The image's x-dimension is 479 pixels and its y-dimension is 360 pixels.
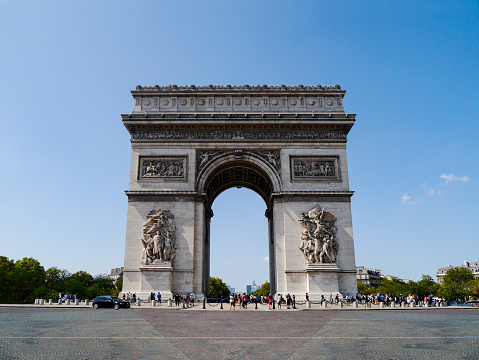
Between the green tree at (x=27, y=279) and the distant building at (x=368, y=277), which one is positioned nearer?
the green tree at (x=27, y=279)

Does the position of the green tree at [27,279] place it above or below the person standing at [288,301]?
above

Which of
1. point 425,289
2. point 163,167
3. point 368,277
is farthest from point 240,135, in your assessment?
point 368,277

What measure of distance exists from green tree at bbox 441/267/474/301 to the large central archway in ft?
189

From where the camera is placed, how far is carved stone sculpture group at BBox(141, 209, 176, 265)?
29.7 m

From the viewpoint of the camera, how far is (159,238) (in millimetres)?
29953

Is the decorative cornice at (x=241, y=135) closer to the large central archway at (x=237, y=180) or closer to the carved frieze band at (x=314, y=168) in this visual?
the large central archway at (x=237, y=180)

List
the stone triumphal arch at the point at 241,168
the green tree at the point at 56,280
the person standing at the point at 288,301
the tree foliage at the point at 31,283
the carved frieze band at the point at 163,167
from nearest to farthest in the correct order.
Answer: the person standing at the point at 288,301
the stone triumphal arch at the point at 241,168
the carved frieze band at the point at 163,167
the tree foliage at the point at 31,283
the green tree at the point at 56,280

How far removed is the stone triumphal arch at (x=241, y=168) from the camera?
29.8 meters

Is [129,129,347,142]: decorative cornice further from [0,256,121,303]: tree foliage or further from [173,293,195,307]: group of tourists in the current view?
[0,256,121,303]: tree foliage

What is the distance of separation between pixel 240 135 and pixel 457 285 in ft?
241

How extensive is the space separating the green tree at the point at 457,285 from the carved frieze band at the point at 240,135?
6166 cm

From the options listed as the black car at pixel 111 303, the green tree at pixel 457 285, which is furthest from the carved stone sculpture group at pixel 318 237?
the green tree at pixel 457 285

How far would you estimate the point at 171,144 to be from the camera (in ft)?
108

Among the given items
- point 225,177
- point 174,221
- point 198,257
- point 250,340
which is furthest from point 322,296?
point 250,340
